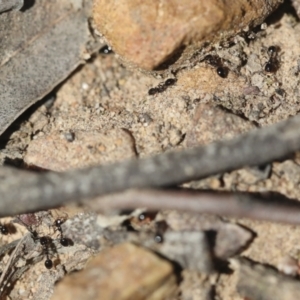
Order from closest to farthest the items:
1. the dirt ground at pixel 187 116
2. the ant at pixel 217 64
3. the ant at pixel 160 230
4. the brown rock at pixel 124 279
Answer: the brown rock at pixel 124 279 < the ant at pixel 160 230 < the dirt ground at pixel 187 116 < the ant at pixel 217 64

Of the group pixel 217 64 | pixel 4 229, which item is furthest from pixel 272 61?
pixel 4 229

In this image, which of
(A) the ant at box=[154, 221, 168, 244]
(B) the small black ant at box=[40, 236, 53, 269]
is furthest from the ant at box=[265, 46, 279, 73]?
(B) the small black ant at box=[40, 236, 53, 269]

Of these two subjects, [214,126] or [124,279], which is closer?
[124,279]

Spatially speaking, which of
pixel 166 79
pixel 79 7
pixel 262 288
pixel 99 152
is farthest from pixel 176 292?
pixel 79 7

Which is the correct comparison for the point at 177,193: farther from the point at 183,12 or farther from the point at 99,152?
the point at 183,12

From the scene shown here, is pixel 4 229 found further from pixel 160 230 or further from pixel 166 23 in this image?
pixel 166 23

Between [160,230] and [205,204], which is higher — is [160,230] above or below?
below

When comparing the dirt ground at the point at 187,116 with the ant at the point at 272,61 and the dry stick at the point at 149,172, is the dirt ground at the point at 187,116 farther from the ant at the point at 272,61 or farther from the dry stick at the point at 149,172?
the dry stick at the point at 149,172

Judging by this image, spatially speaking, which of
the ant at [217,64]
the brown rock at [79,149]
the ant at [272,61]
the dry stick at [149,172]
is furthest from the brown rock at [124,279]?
the ant at [272,61]
